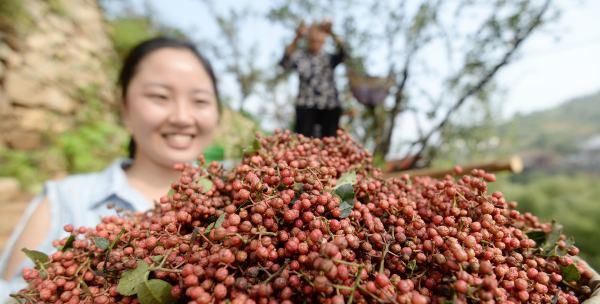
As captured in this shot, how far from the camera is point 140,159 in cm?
186

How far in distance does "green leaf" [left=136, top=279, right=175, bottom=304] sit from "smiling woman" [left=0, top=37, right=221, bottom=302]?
1.08 metres

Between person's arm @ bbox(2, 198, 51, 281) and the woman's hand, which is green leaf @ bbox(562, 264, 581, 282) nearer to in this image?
person's arm @ bbox(2, 198, 51, 281)

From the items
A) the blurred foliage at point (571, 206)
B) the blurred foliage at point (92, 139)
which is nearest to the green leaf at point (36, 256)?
the blurred foliage at point (92, 139)

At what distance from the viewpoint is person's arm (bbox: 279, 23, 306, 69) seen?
2.55 meters

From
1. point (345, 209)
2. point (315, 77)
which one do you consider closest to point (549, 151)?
point (315, 77)

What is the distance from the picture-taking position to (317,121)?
8.63 ft

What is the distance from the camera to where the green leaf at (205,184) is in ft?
2.43

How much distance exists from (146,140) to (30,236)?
0.66 meters

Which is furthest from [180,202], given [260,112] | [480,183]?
[260,112]

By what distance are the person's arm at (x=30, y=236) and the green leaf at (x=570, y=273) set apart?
6.19ft

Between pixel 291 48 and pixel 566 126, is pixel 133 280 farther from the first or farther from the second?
pixel 566 126

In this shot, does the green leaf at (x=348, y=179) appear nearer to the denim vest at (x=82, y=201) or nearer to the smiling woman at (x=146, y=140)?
the smiling woman at (x=146, y=140)

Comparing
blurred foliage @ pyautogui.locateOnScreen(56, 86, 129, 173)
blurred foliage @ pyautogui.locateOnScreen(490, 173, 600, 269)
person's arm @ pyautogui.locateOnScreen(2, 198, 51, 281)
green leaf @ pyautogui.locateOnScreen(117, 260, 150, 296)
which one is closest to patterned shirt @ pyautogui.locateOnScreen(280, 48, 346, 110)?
person's arm @ pyautogui.locateOnScreen(2, 198, 51, 281)

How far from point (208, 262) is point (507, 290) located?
53cm
